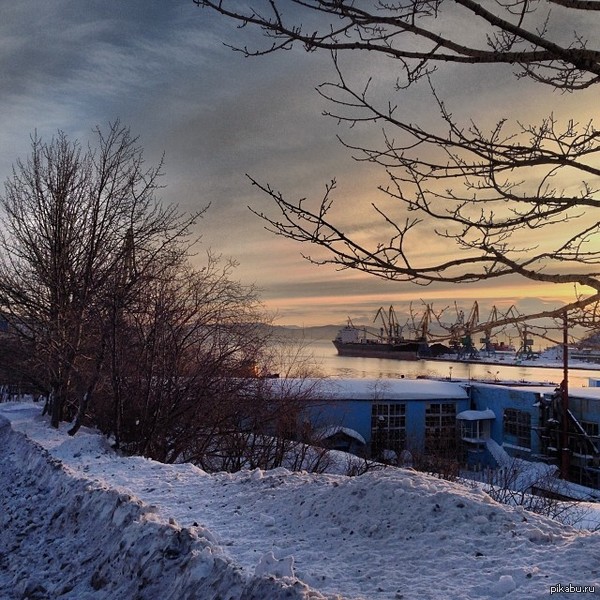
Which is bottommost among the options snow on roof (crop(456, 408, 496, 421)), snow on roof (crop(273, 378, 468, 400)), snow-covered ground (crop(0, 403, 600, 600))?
snow-covered ground (crop(0, 403, 600, 600))

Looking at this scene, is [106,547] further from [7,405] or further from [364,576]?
[7,405]

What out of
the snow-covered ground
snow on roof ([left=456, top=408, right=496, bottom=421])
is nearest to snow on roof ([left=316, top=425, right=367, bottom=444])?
snow on roof ([left=456, top=408, right=496, bottom=421])

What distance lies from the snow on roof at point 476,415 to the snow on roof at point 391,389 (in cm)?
123

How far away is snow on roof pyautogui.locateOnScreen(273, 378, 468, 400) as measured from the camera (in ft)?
111

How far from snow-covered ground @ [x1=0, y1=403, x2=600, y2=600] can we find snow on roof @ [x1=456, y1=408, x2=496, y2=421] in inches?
1190

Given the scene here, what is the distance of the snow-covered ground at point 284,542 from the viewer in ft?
12.3

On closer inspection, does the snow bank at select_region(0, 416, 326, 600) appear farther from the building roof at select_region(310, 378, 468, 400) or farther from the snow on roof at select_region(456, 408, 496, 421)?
the snow on roof at select_region(456, 408, 496, 421)

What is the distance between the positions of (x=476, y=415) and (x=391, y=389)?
514 cm

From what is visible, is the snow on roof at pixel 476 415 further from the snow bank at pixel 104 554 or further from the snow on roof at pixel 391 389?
the snow bank at pixel 104 554

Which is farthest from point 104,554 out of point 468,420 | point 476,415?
point 468,420

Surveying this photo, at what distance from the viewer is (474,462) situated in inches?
1390

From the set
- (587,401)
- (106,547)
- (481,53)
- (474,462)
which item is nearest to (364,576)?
(106,547)

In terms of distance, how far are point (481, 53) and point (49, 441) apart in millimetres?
10764

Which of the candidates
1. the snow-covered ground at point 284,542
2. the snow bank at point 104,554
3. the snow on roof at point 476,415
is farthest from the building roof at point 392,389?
the snow-covered ground at point 284,542
